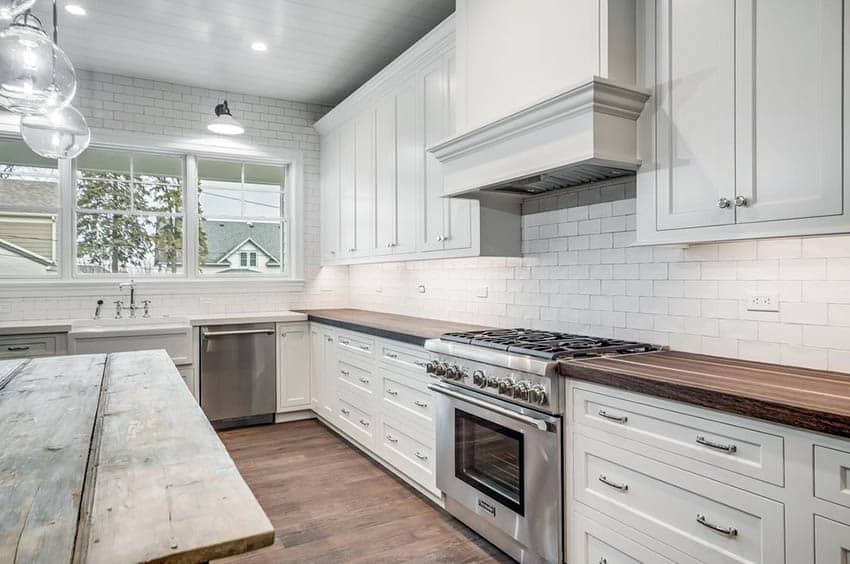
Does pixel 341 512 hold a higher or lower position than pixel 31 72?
lower

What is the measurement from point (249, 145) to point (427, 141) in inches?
95.2

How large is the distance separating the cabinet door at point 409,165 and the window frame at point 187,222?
184 cm

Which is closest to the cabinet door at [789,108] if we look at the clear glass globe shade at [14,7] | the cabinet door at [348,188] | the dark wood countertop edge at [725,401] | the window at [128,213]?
the dark wood countertop edge at [725,401]

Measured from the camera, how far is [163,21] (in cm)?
372

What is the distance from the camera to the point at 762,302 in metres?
2.05

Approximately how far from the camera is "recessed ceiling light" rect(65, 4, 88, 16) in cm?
348

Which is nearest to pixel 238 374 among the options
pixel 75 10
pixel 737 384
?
pixel 75 10

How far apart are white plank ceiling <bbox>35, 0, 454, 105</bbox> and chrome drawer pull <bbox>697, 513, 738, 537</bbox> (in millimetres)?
3178

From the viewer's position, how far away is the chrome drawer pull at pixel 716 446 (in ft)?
5.17

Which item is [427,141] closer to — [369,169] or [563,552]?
[369,169]

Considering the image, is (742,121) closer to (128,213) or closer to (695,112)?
(695,112)

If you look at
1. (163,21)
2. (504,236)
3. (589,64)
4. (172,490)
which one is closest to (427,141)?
(504,236)

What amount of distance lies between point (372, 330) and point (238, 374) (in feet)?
5.50

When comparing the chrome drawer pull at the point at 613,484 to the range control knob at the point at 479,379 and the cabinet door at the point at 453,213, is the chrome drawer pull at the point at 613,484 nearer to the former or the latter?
the range control knob at the point at 479,379
